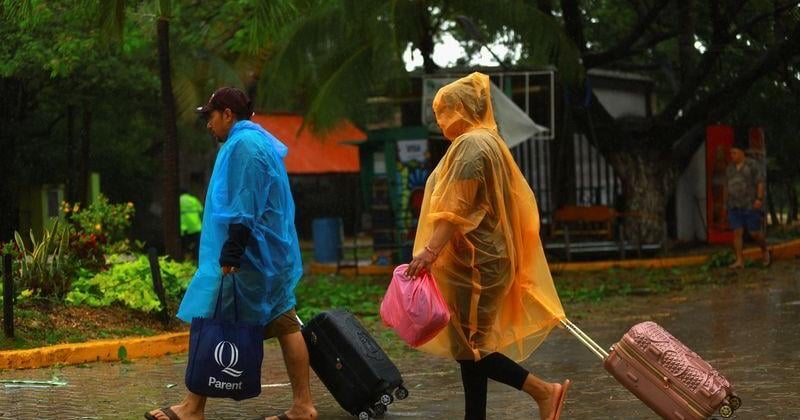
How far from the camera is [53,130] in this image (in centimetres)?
2842

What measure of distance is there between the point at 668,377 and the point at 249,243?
2.14m

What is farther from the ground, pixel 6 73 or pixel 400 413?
pixel 6 73

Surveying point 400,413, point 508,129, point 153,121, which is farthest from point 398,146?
point 400,413

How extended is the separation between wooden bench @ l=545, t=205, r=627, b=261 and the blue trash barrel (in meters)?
3.73

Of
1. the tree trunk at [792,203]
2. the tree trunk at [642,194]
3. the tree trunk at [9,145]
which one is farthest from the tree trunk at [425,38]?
the tree trunk at [792,203]

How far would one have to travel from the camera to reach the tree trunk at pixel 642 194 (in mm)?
22031

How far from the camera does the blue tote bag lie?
6734 millimetres

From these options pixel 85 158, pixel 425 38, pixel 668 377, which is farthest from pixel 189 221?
pixel 668 377

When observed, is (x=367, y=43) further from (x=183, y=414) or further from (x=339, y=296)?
(x=183, y=414)

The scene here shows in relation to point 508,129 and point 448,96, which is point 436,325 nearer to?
point 448,96

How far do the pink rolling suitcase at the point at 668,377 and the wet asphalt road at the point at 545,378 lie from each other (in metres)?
0.86

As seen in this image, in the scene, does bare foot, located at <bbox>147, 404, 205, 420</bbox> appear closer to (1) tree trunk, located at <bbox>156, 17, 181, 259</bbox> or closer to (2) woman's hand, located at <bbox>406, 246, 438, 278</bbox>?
(2) woman's hand, located at <bbox>406, 246, 438, 278</bbox>

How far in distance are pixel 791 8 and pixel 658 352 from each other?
577 inches

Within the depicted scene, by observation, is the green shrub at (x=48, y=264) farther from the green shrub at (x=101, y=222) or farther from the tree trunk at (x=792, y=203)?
the tree trunk at (x=792, y=203)
